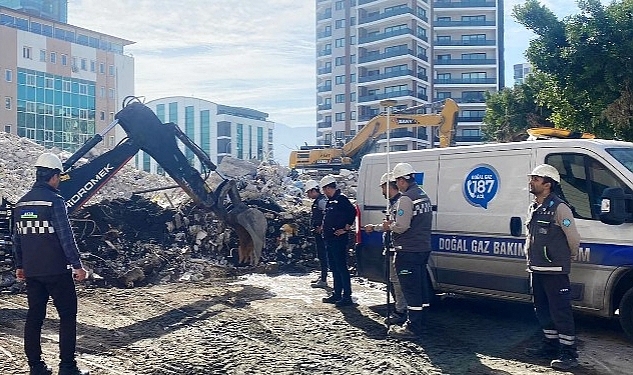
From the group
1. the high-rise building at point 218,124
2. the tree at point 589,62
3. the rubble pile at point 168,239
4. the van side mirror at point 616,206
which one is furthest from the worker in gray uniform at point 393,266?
the high-rise building at point 218,124

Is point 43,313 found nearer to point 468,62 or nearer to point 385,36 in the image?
point 385,36

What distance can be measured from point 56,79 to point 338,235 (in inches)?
2351

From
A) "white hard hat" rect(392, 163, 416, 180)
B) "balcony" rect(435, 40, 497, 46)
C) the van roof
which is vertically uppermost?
"balcony" rect(435, 40, 497, 46)

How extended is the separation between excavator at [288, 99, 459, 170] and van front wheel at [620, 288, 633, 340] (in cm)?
1310

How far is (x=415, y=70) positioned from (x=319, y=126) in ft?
52.7

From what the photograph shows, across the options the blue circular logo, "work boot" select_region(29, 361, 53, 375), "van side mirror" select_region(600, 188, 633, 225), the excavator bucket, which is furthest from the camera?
the excavator bucket

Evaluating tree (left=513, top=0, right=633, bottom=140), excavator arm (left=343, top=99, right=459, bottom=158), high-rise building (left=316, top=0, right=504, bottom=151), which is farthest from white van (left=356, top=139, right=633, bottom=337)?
high-rise building (left=316, top=0, right=504, bottom=151)

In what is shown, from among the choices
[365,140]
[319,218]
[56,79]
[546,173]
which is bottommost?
[319,218]

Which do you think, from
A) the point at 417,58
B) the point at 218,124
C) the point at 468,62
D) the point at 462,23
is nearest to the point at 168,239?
the point at 417,58

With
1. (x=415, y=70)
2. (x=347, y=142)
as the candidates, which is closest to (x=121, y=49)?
(x=415, y=70)

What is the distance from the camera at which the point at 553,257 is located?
627cm

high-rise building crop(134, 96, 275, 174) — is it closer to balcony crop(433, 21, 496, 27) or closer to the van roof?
balcony crop(433, 21, 496, 27)

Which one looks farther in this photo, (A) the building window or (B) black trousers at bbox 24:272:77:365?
(A) the building window

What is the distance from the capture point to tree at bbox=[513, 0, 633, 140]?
1380 centimetres
